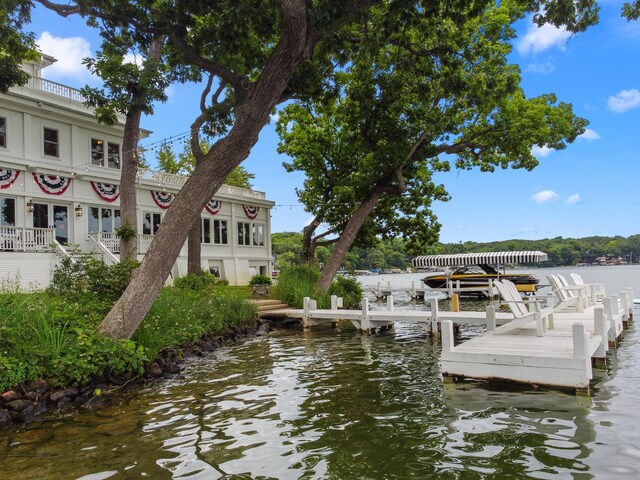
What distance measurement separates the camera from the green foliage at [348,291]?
24031mm

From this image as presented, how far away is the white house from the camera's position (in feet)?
65.7

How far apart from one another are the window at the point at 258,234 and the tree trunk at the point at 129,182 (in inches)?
752

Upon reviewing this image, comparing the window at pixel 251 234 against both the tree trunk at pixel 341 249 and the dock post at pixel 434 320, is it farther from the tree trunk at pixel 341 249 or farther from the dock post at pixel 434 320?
the dock post at pixel 434 320

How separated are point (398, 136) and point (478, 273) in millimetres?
17315

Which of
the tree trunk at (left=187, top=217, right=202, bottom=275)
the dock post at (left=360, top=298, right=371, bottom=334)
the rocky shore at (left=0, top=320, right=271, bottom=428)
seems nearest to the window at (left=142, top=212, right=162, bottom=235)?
the tree trunk at (left=187, top=217, right=202, bottom=275)

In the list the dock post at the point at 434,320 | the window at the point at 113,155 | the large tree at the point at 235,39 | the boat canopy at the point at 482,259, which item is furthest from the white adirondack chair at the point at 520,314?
the boat canopy at the point at 482,259

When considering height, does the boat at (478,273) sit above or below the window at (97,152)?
below

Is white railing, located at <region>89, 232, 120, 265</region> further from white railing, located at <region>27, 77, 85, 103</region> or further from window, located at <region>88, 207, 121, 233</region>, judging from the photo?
white railing, located at <region>27, 77, 85, 103</region>

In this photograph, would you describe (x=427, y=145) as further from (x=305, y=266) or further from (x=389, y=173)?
(x=305, y=266)

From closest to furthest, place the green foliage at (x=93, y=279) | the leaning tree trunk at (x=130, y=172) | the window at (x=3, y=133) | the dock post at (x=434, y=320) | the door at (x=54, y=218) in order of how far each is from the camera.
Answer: the green foliage at (x=93, y=279) → the leaning tree trunk at (x=130, y=172) → the dock post at (x=434, y=320) → the window at (x=3, y=133) → the door at (x=54, y=218)

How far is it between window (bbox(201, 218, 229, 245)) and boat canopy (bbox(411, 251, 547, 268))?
14.8 meters

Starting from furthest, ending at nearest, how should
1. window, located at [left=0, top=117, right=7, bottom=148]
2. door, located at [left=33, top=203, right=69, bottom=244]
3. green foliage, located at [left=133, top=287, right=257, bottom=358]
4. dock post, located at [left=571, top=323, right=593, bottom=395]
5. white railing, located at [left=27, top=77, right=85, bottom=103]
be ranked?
white railing, located at [left=27, top=77, right=85, bottom=103]
door, located at [left=33, top=203, right=69, bottom=244]
window, located at [left=0, top=117, right=7, bottom=148]
green foliage, located at [left=133, top=287, right=257, bottom=358]
dock post, located at [left=571, top=323, right=593, bottom=395]

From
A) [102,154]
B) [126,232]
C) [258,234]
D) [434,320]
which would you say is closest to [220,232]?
[258,234]

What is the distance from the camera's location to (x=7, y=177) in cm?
2080
